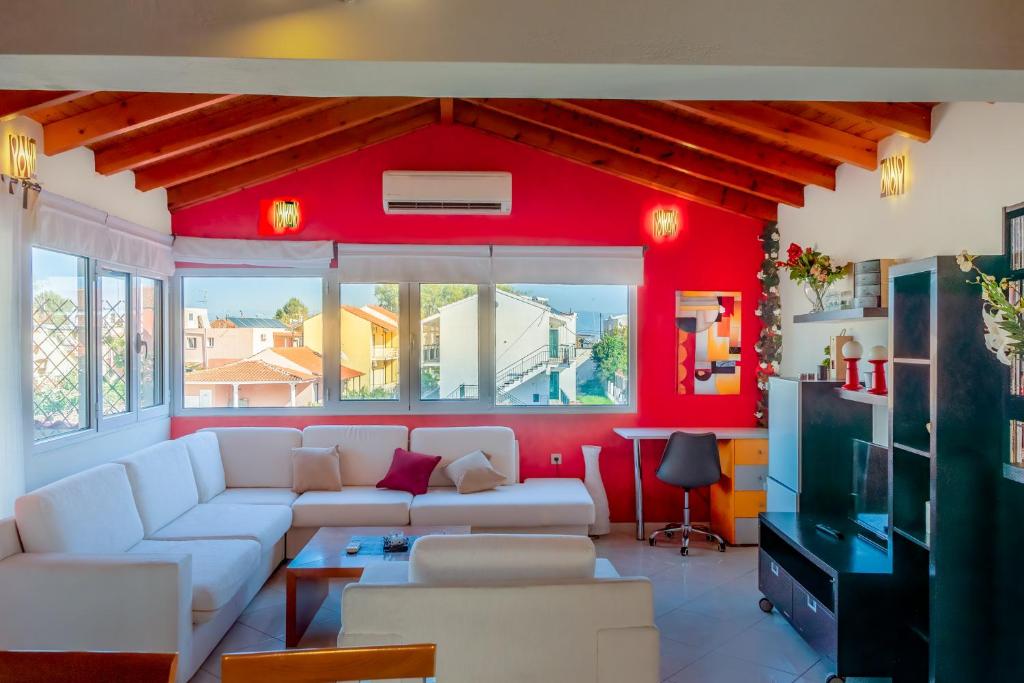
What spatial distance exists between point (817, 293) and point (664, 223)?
1566 millimetres

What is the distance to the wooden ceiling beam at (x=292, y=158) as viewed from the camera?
5766 millimetres

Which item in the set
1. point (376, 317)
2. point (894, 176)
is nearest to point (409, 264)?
point (376, 317)

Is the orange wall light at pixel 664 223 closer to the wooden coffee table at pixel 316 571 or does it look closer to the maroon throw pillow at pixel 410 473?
the maroon throw pillow at pixel 410 473

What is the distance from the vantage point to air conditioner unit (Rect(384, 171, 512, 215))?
5801mm

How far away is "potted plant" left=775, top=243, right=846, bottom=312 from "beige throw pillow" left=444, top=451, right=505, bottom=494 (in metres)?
2.60

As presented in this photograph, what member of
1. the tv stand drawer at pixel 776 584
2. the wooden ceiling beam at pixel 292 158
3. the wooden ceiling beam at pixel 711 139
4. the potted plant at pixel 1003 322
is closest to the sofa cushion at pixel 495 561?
the potted plant at pixel 1003 322

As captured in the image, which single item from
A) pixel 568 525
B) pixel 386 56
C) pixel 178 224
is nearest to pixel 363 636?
pixel 386 56

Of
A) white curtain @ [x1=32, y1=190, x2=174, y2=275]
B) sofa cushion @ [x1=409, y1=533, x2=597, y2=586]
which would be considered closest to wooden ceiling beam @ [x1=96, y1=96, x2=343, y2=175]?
white curtain @ [x1=32, y1=190, x2=174, y2=275]

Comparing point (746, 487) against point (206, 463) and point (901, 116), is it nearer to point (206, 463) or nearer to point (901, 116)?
point (901, 116)

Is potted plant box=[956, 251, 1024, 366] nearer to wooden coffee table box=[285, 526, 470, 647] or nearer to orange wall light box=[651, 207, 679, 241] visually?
wooden coffee table box=[285, 526, 470, 647]

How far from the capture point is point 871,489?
12.7 ft

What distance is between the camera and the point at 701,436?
531 centimetres

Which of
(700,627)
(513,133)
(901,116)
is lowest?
(700,627)

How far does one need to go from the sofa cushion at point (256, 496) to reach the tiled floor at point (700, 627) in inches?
19.9
